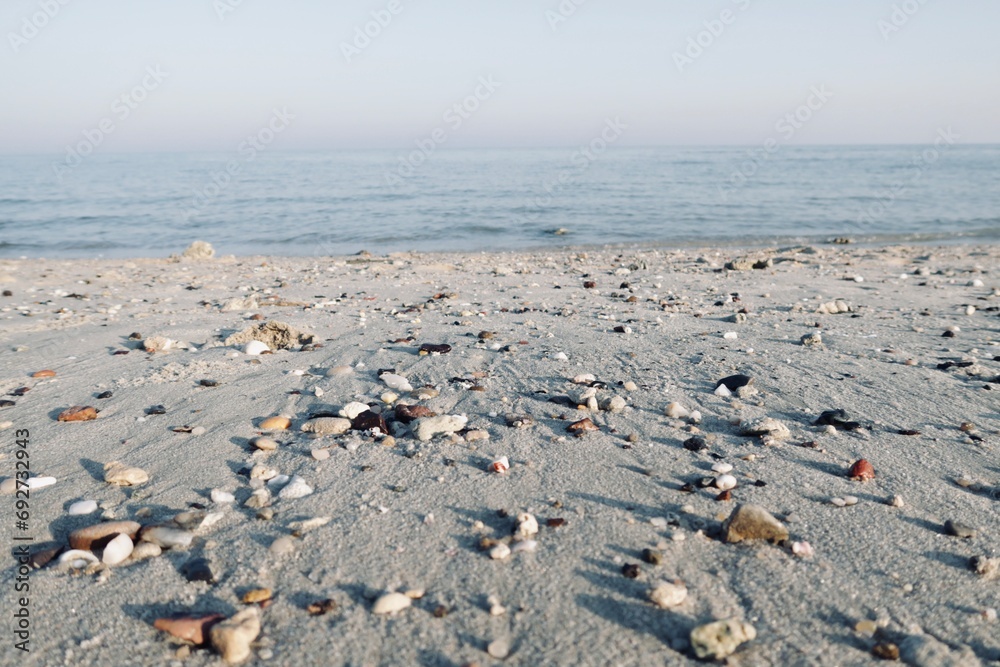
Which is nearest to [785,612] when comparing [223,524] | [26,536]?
[223,524]

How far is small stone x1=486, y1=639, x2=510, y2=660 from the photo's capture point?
169cm

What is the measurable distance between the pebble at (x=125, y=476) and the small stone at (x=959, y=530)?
308cm

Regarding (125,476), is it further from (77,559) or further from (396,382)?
(396,382)

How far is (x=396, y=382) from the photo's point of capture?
3764 millimetres

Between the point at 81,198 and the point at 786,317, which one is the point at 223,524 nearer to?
the point at 786,317

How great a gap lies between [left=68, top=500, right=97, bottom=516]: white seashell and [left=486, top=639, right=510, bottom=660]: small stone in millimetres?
1708

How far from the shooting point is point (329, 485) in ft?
8.52

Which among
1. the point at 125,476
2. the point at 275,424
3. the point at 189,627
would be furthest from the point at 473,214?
the point at 189,627

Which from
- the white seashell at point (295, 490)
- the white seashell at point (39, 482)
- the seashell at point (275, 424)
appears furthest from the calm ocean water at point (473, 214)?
the white seashell at point (295, 490)

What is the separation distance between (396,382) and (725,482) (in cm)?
195

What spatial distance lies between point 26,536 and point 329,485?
3.46ft

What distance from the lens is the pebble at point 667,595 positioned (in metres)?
1.86

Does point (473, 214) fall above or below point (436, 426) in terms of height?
below

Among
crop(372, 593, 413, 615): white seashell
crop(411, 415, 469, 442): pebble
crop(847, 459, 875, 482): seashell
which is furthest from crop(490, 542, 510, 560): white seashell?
crop(847, 459, 875, 482): seashell
